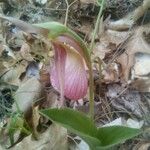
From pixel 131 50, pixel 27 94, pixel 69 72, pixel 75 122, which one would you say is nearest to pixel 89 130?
pixel 75 122

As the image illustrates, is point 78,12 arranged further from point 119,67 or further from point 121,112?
point 121,112

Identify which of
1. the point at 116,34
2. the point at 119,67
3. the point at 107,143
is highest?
the point at 116,34

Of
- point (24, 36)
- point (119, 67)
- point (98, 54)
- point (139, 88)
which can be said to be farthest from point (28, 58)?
point (139, 88)

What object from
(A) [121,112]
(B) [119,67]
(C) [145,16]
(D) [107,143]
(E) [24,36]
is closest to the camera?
(D) [107,143]

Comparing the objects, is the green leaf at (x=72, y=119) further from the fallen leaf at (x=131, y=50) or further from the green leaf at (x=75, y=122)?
the fallen leaf at (x=131, y=50)

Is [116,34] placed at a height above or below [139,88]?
above

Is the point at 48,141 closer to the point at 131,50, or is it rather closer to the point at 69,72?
the point at 69,72

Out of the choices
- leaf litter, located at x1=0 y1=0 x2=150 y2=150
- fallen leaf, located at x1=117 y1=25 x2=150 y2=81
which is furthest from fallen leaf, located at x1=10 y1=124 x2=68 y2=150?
fallen leaf, located at x1=117 y1=25 x2=150 y2=81
